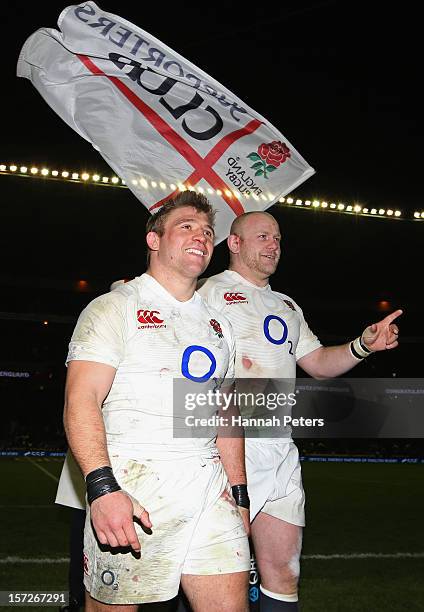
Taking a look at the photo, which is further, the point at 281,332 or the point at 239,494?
the point at 281,332

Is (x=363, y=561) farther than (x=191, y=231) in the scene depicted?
Yes

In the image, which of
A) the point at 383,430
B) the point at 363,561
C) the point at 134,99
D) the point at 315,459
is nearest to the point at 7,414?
the point at 315,459

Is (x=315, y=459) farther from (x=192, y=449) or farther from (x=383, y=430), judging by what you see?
(x=192, y=449)

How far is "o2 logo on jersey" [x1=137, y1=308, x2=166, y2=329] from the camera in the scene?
365 centimetres

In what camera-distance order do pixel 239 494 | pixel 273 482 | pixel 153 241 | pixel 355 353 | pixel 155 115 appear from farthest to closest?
pixel 155 115, pixel 355 353, pixel 273 482, pixel 239 494, pixel 153 241

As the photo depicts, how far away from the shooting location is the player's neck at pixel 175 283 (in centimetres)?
385

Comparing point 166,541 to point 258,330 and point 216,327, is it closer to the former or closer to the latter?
point 216,327

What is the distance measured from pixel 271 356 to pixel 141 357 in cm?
181

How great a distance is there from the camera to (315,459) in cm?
2491

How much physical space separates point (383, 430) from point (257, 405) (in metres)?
23.9

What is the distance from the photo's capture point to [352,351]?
5242 mm

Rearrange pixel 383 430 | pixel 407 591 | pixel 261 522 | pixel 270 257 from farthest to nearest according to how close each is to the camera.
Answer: pixel 383 430
pixel 407 591
pixel 270 257
pixel 261 522

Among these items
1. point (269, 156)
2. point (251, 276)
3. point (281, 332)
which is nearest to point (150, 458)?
point (281, 332)

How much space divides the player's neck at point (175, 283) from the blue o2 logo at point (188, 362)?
0.92 feet
